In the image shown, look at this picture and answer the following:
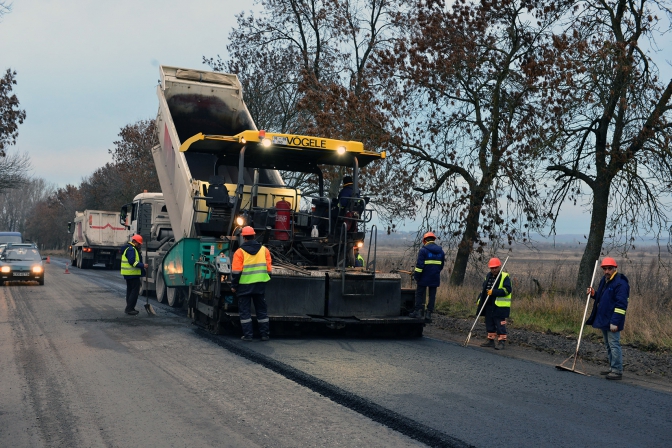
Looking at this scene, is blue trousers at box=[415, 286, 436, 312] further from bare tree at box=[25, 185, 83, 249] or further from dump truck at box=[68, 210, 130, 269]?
bare tree at box=[25, 185, 83, 249]

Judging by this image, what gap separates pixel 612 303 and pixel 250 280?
4789 millimetres

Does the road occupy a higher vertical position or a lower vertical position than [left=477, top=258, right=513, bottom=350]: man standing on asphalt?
lower

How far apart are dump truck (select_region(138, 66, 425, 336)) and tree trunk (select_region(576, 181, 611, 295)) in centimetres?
736

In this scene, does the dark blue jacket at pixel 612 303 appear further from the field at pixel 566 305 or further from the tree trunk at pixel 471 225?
the tree trunk at pixel 471 225

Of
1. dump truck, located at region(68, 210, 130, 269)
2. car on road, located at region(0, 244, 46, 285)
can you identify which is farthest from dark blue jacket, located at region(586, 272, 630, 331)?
dump truck, located at region(68, 210, 130, 269)

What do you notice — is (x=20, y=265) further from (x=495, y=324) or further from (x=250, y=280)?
(x=495, y=324)

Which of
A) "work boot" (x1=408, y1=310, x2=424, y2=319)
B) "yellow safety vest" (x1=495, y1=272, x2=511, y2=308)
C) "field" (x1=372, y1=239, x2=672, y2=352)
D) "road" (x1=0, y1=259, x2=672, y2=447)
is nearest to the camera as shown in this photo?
"road" (x1=0, y1=259, x2=672, y2=447)

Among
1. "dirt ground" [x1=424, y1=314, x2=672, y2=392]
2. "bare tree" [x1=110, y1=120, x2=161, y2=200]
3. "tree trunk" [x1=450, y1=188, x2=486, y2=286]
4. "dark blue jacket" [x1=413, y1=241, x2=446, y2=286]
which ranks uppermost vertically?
"bare tree" [x1=110, y1=120, x2=161, y2=200]

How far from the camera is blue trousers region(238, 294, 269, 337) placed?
9852 mm

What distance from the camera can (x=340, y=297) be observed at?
10.5 m

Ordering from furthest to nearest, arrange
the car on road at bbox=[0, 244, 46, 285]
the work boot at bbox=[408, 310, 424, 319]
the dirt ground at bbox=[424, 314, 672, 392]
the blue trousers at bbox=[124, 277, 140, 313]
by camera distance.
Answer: the car on road at bbox=[0, 244, 46, 285] → the blue trousers at bbox=[124, 277, 140, 313] → the work boot at bbox=[408, 310, 424, 319] → the dirt ground at bbox=[424, 314, 672, 392]

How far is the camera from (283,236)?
36.7 ft

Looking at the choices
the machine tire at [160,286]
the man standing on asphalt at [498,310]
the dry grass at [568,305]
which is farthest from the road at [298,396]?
the machine tire at [160,286]

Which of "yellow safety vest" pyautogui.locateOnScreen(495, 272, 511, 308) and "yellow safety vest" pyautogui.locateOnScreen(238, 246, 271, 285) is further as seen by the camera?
"yellow safety vest" pyautogui.locateOnScreen(495, 272, 511, 308)
